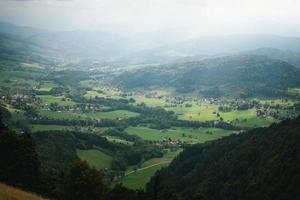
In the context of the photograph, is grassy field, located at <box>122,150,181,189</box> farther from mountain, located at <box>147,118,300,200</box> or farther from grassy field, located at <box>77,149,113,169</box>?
grassy field, located at <box>77,149,113,169</box>

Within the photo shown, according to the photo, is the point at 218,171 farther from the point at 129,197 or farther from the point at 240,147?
the point at 129,197

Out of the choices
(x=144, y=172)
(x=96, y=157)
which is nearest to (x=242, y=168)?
(x=144, y=172)

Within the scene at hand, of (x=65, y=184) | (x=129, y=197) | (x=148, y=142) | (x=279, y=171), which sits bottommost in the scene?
(x=148, y=142)

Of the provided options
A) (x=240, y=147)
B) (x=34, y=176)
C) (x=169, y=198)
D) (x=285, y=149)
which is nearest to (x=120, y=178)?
(x=240, y=147)

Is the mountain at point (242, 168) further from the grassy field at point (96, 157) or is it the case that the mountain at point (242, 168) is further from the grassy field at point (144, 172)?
the grassy field at point (96, 157)

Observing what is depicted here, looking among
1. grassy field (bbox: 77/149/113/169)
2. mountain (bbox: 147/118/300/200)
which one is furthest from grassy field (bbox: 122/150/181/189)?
grassy field (bbox: 77/149/113/169)

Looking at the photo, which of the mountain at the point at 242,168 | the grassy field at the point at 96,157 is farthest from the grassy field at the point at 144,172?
the grassy field at the point at 96,157

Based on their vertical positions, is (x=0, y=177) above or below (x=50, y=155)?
above

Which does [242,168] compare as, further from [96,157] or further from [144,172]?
[96,157]
